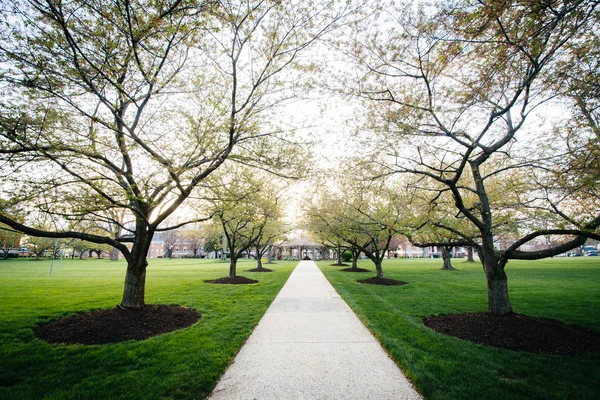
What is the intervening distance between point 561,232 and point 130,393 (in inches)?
304

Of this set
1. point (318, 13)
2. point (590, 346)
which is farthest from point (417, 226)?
point (318, 13)

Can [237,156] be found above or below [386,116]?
below

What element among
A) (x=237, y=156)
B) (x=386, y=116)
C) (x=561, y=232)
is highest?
(x=386, y=116)

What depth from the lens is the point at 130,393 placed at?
3365 millimetres

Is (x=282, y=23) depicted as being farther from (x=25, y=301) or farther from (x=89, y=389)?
(x=25, y=301)

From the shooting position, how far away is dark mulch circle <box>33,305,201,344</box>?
5391 millimetres

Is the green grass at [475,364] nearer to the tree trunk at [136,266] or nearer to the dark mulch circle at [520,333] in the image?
the dark mulch circle at [520,333]

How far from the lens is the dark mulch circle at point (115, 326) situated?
5.39 m

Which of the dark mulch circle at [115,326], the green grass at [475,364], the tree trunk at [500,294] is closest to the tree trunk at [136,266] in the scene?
the dark mulch circle at [115,326]

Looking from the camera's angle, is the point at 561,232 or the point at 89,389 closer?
the point at 89,389

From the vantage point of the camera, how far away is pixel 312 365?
4223mm

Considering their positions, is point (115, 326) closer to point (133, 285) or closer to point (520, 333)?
point (133, 285)

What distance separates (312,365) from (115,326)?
448 cm

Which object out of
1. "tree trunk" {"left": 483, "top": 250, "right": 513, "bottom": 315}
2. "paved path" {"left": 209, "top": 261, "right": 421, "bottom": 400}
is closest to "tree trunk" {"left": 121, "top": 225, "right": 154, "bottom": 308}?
"paved path" {"left": 209, "top": 261, "right": 421, "bottom": 400}
